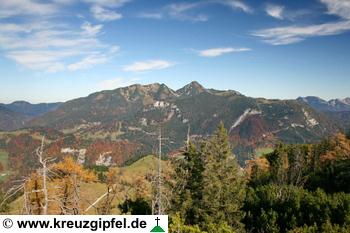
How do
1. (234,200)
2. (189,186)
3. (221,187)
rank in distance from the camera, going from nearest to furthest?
(189,186) < (221,187) < (234,200)

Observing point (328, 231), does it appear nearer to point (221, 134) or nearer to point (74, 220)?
point (74, 220)

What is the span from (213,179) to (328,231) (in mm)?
22354

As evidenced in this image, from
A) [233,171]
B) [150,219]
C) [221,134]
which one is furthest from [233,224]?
[150,219]

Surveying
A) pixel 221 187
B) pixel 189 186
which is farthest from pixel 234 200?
pixel 189 186

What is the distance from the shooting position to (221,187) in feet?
166

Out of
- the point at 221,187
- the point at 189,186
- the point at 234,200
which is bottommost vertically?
the point at 234,200

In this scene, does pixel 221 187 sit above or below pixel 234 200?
above

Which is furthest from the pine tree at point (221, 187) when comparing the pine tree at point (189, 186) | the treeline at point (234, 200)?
the pine tree at point (189, 186)

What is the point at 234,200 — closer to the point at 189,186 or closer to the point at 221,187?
the point at 221,187

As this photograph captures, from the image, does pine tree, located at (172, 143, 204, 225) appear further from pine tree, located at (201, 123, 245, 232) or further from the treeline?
pine tree, located at (201, 123, 245, 232)

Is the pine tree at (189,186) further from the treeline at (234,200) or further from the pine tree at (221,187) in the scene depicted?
the pine tree at (221,187)

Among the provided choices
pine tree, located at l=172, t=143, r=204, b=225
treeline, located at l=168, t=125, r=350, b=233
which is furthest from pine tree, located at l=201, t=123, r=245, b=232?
pine tree, located at l=172, t=143, r=204, b=225

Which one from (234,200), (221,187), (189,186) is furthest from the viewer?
(234,200)

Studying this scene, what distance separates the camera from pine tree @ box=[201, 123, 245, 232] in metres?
46.9
